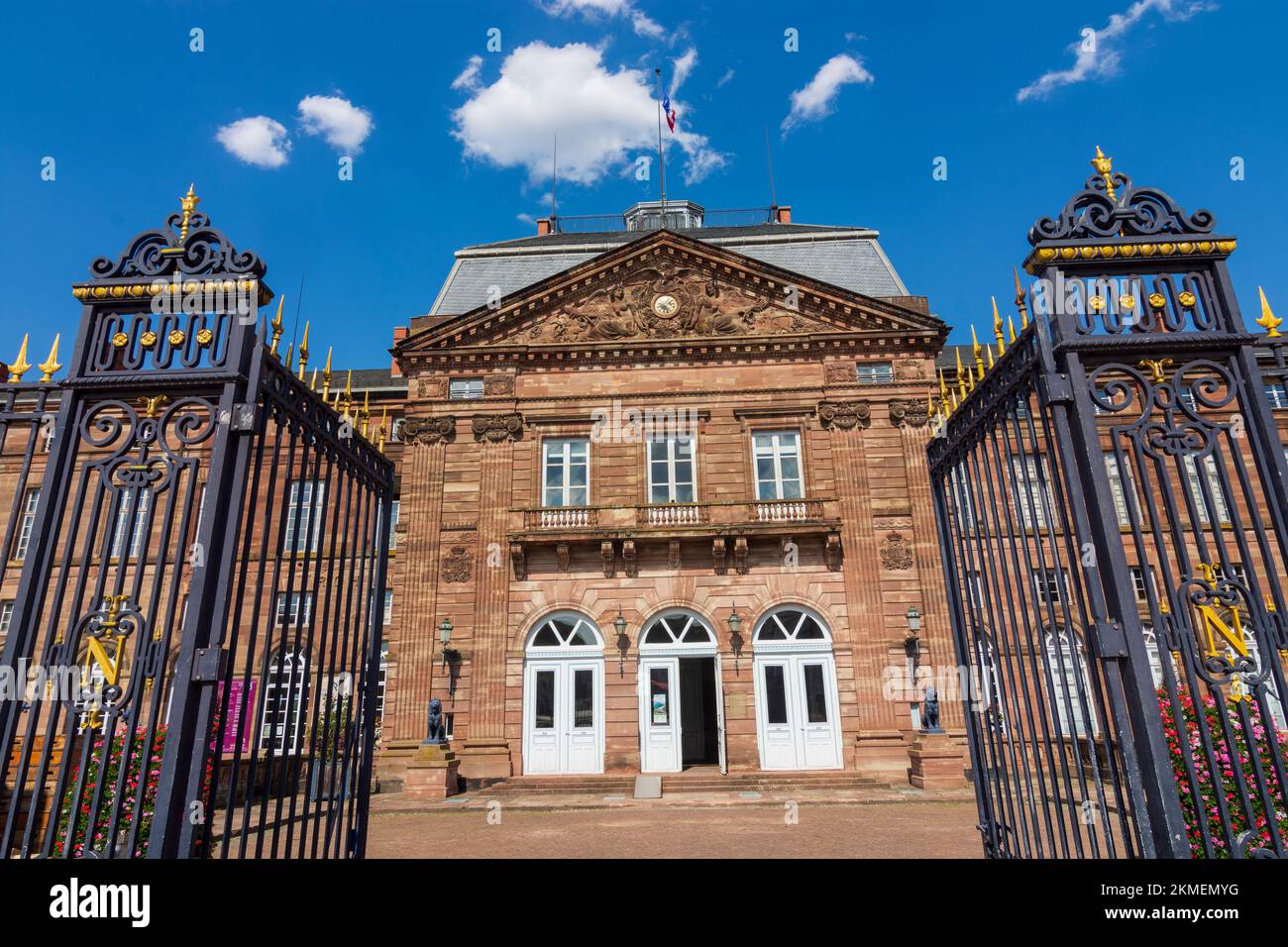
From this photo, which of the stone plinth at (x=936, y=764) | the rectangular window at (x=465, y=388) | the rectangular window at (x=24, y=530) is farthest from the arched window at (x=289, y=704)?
the rectangular window at (x=24, y=530)

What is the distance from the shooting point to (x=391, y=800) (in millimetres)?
18625

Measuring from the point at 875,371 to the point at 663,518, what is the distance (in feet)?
26.3

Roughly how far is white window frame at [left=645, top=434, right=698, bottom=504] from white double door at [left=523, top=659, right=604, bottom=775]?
17.1 ft

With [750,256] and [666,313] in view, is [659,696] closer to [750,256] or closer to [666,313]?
[666,313]

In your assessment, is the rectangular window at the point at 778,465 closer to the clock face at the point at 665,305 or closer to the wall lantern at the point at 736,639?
the wall lantern at the point at 736,639

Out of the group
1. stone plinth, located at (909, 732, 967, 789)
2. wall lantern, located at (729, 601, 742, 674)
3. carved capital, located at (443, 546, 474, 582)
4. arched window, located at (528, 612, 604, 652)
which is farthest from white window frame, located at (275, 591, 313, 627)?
stone plinth, located at (909, 732, 967, 789)

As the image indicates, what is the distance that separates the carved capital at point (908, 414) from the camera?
2334 cm

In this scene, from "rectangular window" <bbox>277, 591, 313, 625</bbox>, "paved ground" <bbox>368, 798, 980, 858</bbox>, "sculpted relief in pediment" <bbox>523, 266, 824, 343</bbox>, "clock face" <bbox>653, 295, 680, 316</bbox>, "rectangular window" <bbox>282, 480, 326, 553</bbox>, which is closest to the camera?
"rectangular window" <bbox>282, 480, 326, 553</bbox>

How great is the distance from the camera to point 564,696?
21719 mm

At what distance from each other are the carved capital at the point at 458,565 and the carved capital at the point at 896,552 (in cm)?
1164

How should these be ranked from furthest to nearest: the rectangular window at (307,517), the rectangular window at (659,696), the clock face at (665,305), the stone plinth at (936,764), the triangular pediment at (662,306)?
the clock face at (665,305)
the triangular pediment at (662,306)
the rectangular window at (659,696)
the stone plinth at (936,764)
the rectangular window at (307,517)

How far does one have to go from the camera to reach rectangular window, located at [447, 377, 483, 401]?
24.4m

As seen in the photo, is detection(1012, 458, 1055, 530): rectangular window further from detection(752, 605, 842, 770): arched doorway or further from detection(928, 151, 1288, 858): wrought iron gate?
detection(752, 605, 842, 770): arched doorway
